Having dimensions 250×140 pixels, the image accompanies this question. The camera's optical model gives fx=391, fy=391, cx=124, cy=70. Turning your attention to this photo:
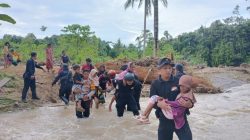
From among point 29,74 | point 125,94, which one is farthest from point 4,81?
point 125,94

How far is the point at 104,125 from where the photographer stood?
10531 mm

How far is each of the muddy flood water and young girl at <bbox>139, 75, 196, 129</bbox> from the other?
12.1 ft

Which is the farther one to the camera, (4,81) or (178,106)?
(4,81)

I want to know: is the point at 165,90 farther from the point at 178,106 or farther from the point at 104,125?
the point at 104,125

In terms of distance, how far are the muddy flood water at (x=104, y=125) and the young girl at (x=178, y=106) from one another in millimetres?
3698

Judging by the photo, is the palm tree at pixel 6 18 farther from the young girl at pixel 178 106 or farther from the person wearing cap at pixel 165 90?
the young girl at pixel 178 106

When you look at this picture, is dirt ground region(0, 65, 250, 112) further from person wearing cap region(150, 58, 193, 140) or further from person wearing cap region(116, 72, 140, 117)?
person wearing cap region(150, 58, 193, 140)

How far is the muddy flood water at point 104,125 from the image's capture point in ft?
30.4

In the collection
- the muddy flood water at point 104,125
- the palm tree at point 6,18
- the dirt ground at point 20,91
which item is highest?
the palm tree at point 6,18

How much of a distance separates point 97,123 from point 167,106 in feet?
19.3

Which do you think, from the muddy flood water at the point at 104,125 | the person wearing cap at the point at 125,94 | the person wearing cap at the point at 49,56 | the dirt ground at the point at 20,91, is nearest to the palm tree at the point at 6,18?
the muddy flood water at the point at 104,125

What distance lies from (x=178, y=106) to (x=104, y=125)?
221 inches

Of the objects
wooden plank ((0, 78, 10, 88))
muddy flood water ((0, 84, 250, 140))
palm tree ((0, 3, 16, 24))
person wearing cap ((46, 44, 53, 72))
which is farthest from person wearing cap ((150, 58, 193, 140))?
person wearing cap ((46, 44, 53, 72))

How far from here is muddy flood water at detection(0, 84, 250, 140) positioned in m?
9.27
